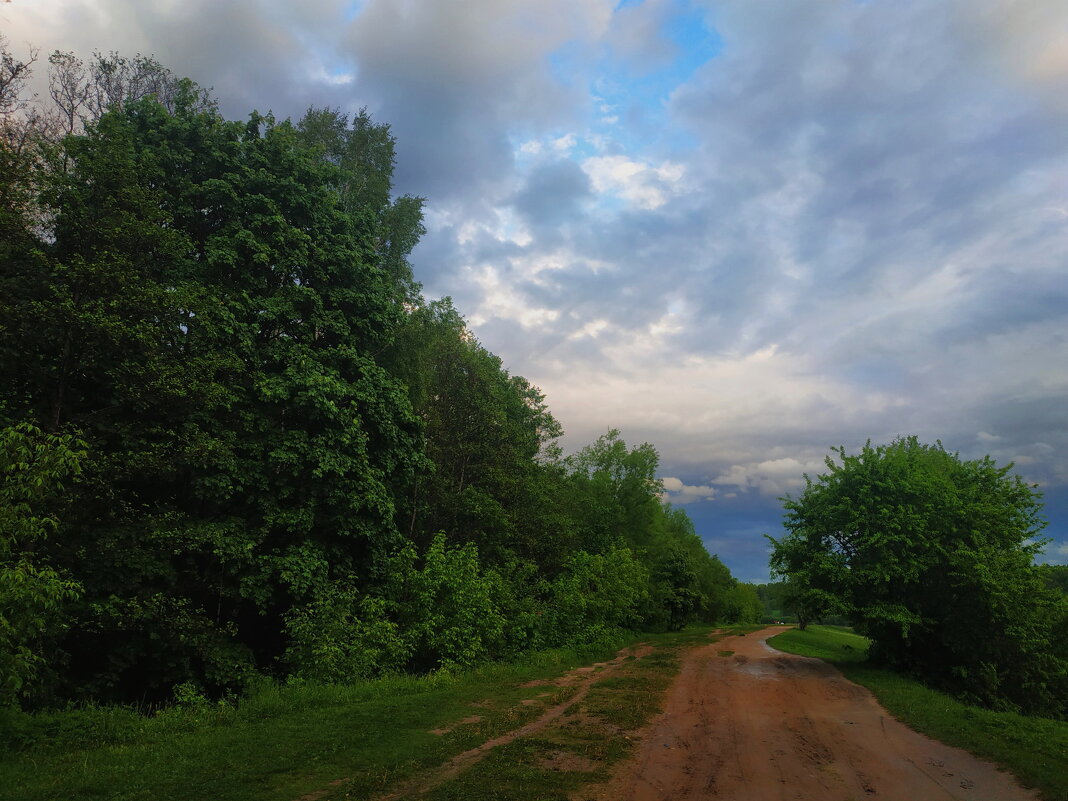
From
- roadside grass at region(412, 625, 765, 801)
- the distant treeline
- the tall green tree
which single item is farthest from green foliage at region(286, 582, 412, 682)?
roadside grass at region(412, 625, 765, 801)

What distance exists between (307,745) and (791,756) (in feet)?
28.1

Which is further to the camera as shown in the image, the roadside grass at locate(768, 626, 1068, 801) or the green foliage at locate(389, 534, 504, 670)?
the green foliage at locate(389, 534, 504, 670)

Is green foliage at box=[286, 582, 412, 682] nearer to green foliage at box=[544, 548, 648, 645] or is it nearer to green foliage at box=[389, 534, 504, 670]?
green foliage at box=[389, 534, 504, 670]

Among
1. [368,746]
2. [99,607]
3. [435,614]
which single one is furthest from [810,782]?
[99,607]

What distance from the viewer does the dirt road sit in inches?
343


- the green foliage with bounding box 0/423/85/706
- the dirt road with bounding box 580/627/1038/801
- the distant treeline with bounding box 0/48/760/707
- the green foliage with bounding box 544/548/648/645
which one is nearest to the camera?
the green foliage with bounding box 0/423/85/706

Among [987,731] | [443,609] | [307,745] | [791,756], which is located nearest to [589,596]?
[443,609]

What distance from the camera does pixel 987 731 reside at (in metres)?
12.6

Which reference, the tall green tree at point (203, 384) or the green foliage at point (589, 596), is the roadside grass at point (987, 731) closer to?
the green foliage at point (589, 596)

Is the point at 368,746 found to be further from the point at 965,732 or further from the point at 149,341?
the point at 965,732

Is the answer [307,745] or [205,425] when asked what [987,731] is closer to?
[307,745]

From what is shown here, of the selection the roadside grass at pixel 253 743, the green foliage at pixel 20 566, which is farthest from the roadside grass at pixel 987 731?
the green foliage at pixel 20 566

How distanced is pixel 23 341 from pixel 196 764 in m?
10.3

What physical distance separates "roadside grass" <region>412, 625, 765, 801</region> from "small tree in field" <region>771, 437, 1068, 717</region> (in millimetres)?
9839
